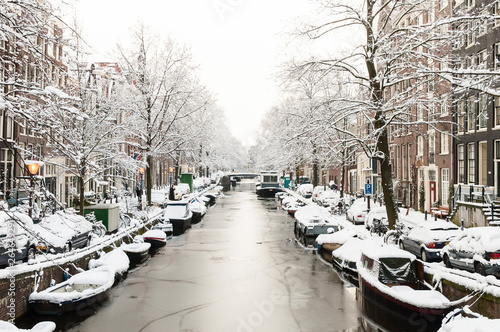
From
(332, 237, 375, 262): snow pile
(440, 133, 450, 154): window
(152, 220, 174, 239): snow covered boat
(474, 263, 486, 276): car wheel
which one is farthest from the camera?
(440, 133, 450, 154): window

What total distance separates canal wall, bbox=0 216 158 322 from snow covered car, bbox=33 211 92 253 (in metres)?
0.40

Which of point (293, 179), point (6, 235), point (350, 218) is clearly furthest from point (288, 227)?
point (293, 179)

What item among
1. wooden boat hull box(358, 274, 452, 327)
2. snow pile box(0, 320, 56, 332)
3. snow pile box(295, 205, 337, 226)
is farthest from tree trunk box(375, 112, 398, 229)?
snow pile box(0, 320, 56, 332)

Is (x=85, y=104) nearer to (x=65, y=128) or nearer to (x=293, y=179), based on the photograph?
(x=65, y=128)

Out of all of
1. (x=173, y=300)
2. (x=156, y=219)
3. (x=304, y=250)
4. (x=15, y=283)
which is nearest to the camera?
(x=15, y=283)

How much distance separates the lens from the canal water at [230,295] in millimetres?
13023

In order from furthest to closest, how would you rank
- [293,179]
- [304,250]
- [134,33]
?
[293,179] < [134,33] < [304,250]

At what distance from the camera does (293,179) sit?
90688 mm

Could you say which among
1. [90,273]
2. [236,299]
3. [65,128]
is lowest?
[236,299]

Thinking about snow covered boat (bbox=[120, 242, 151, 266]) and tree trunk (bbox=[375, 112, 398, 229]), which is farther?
snow covered boat (bbox=[120, 242, 151, 266])

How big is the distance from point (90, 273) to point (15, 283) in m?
3.28

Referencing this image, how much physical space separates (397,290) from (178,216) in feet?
72.5

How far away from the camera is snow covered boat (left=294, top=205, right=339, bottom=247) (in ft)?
91.4

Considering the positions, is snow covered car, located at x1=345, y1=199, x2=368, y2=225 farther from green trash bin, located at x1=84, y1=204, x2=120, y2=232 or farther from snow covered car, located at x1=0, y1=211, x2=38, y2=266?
snow covered car, located at x1=0, y1=211, x2=38, y2=266
